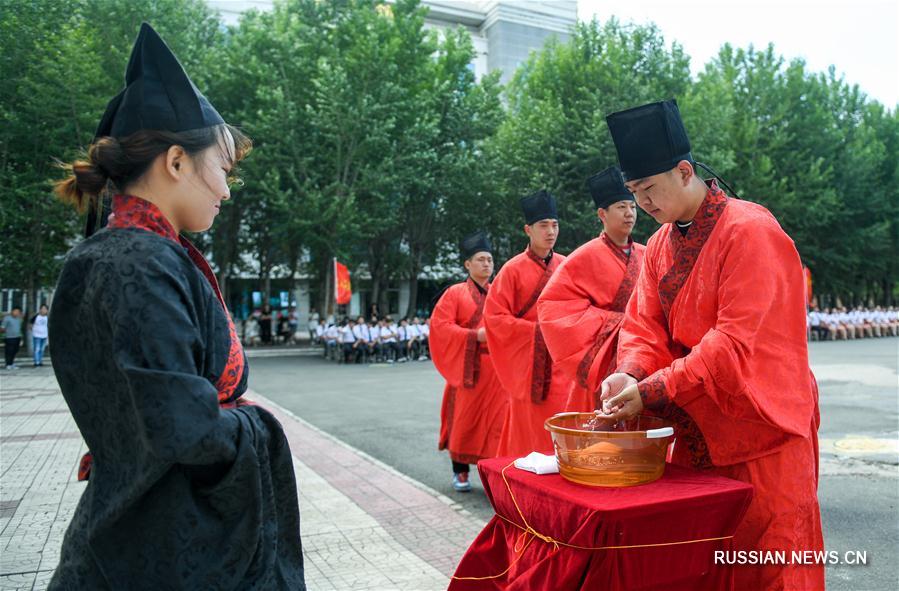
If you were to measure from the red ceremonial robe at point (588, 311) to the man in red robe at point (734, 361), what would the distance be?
108 centimetres

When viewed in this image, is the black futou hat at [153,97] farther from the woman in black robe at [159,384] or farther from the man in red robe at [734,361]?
the man in red robe at [734,361]

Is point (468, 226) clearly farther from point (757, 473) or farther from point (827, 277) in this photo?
point (757, 473)

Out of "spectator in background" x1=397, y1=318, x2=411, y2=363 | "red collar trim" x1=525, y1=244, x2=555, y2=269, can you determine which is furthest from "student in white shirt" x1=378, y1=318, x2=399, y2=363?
"red collar trim" x1=525, y1=244, x2=555, y2=269

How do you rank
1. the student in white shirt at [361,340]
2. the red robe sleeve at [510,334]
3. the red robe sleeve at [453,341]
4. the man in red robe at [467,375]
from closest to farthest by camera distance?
the red robe sleeve at [510,334]
the man in red robe at [467,375]
the red robe sleeve at [453,341]
the student in white shirt at [361,340]

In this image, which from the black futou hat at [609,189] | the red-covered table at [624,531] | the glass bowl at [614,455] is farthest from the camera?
the black futou hat at [609,189]

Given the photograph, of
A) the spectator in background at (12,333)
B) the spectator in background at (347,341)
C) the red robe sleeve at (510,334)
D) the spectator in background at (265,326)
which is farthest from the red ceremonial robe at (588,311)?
the spectator in background at (265,326)

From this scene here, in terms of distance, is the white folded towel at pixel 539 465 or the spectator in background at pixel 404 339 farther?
the spectator in background at pixel 404 339

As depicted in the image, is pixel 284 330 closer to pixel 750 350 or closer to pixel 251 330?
pixel 251 330

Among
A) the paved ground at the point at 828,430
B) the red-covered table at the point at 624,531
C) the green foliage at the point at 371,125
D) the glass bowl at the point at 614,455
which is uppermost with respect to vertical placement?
the green foliage at the point at 371,125

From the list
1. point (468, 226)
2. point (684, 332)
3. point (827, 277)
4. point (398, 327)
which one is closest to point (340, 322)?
point (398, 327)

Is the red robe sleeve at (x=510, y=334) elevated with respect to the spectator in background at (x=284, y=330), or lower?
elevated

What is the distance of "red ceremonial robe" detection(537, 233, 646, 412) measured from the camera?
3.64 meters

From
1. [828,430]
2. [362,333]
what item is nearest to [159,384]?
[828,430]

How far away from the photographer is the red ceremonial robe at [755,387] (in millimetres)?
2162
